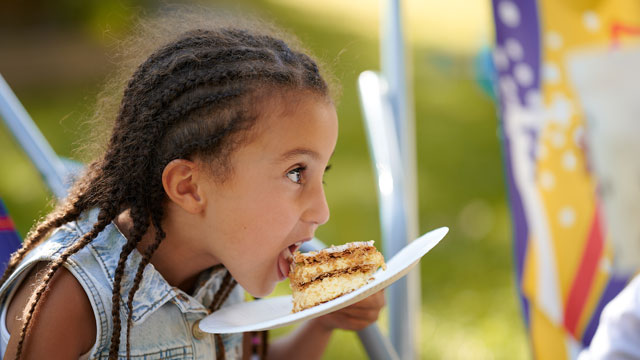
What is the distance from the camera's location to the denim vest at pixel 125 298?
1.08 metres

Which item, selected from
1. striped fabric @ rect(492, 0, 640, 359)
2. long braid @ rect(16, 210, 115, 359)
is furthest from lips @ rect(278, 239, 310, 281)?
striped fabric @ rect(492, 0, 640, 359)

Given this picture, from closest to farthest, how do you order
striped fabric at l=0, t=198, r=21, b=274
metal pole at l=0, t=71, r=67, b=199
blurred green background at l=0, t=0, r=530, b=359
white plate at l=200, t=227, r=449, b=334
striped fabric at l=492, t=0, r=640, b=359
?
1. white plate at l=200, t=227, r=449, b=334
2. striped fabric at l=0, t=198, r=21, b=274
3. metal pole at l=0, t=71, r=67, b=199
4. striped fabric at l=492, t=0, r=640, b=359
5. blurred green background at l=0, t=0, r=530, b=359

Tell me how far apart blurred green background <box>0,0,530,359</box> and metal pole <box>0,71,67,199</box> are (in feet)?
0.12

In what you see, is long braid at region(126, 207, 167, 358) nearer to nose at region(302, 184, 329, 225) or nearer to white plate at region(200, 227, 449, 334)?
white plate at region(200, 227, 449, 334)

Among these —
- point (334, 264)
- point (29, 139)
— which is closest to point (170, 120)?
point (334, 264)

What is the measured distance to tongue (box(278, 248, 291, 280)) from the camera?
46.1 inches

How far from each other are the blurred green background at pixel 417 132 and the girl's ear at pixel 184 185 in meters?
0.22

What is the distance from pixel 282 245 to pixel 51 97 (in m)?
3.52

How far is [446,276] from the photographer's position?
9.00 ft

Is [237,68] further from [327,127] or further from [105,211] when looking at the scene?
[105,211]

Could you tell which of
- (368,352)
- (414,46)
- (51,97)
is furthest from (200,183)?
(414,46)

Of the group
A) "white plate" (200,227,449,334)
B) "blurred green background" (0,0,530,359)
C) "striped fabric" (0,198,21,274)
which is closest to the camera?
"white plate" (200,227,449,334)

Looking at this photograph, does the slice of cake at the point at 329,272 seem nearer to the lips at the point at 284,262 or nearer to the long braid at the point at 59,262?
the lips at the point at 284,262

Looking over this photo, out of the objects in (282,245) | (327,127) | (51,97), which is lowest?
(282,245)
